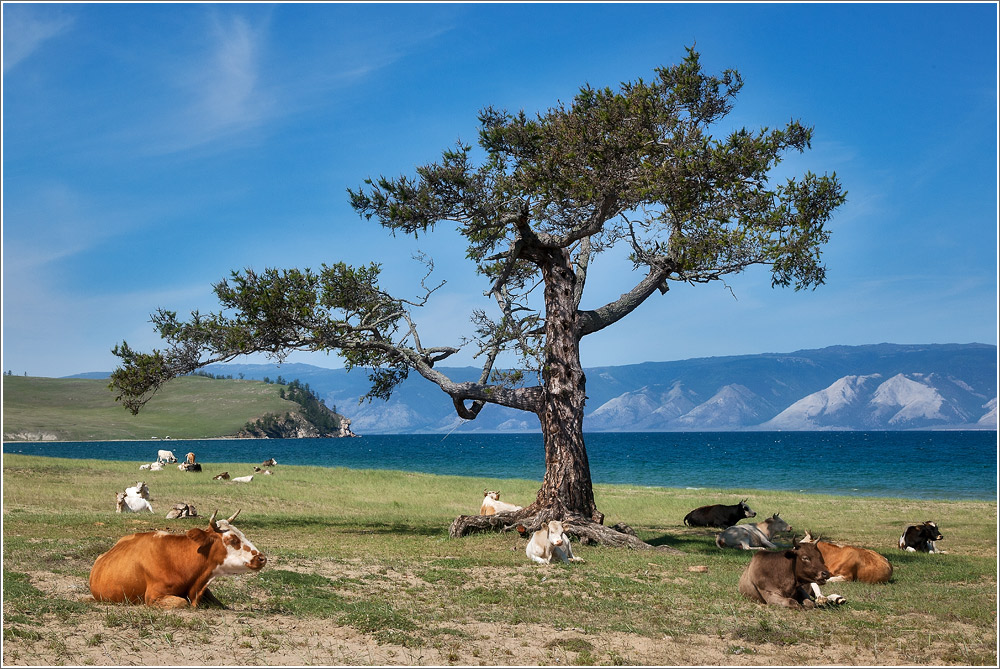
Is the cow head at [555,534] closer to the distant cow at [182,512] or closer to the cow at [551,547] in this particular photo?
the cow at [551,547]

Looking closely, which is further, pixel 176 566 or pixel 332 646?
pixel 176 566

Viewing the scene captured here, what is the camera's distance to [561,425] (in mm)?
20734

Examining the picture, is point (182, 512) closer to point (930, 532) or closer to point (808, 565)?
point (808, 565)

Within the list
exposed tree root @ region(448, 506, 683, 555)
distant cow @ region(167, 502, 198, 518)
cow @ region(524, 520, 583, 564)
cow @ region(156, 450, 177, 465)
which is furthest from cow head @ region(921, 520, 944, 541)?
cow @ region(156, 450, 177, 465)

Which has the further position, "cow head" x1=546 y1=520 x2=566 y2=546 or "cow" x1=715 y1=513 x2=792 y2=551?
"cow" x1=715 y1=513 x2=792 y2=551

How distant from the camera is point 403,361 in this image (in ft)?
76.6

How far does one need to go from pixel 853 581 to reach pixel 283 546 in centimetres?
1166

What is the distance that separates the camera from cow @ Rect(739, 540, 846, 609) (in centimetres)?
1166

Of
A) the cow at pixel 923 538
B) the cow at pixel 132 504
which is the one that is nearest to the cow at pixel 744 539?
the cow at pixel 923 538

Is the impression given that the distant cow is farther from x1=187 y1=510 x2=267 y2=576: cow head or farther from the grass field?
x1=187 y1=510 x2=267 y2=576: cow head

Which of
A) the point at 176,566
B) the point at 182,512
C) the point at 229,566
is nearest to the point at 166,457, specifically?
the point at 182,512

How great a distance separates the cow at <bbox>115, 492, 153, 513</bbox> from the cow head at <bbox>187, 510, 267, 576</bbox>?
54.2 ft

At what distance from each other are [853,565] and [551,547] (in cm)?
553

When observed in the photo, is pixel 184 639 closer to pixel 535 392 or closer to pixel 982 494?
pixel 535 392
